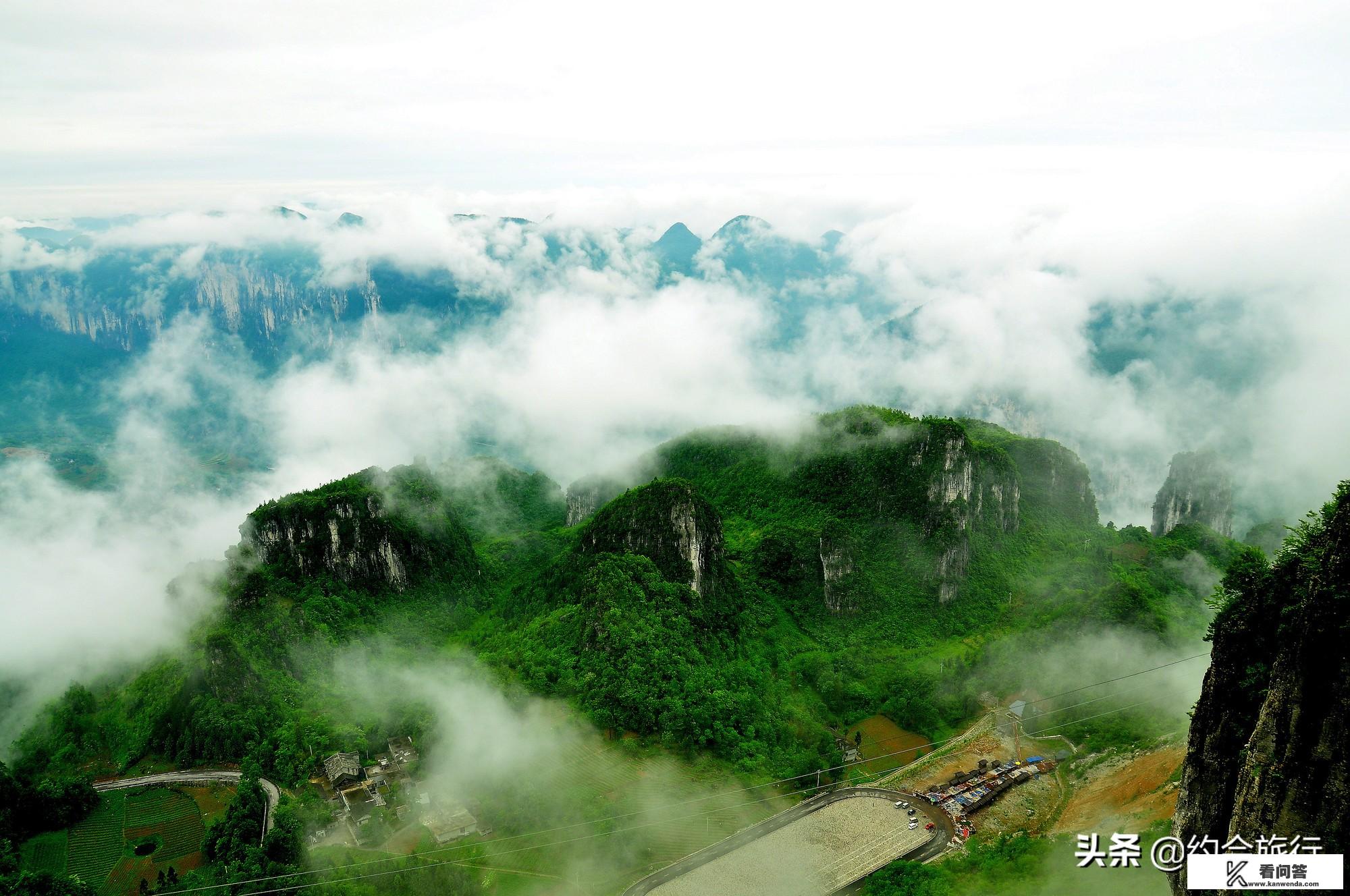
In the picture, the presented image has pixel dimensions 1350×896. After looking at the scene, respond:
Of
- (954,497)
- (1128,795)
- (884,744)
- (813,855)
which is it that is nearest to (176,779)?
(813,855)

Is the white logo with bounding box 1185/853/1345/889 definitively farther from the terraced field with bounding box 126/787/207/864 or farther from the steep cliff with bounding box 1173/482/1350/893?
the terraced field with bounding box 126/787/207/864

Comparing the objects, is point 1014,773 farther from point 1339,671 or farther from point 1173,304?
point 1173,304

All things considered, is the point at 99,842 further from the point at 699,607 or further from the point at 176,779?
the point at 699,607

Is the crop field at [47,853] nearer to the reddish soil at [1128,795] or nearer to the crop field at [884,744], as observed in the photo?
the crop field at [884,744]

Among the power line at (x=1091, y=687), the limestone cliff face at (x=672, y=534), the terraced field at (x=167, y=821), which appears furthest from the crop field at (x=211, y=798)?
the power line at (x=1091, y=687)

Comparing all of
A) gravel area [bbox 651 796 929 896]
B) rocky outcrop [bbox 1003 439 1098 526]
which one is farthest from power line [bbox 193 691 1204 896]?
rocky outcrop [bbox 1003 439 1098 526]
